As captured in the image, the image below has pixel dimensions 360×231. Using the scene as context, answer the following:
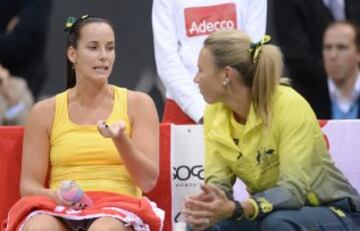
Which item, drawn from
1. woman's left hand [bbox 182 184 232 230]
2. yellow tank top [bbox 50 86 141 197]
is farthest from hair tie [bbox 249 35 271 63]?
yellow tank top [bbox 50 86 141 197]

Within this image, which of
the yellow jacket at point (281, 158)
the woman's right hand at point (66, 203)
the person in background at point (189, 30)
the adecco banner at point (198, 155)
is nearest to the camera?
the yellow jacket at point (281, 158)

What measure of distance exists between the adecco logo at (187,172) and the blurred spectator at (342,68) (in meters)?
1.45

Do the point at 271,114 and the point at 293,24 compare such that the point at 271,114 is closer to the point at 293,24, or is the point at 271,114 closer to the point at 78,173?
the point at 78,173

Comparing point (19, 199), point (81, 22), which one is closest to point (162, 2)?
point (81, 22)

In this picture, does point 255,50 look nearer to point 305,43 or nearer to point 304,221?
point 304,221

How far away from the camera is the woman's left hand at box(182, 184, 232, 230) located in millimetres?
5488

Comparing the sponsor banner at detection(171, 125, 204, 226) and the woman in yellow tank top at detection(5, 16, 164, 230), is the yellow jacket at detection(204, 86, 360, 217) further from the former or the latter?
the sponsor banner at detection(171, 125, 204, 226)

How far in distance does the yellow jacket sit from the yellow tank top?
0.42m

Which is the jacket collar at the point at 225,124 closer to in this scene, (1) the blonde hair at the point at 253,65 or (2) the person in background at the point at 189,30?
(1) the blonde hair at the point at 253,65

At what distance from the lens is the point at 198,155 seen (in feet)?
21.6

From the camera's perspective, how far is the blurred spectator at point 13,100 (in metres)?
8.43

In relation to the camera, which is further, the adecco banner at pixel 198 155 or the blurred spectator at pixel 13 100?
the blurred spectator at pixel 13 100

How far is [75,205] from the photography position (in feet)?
19.4

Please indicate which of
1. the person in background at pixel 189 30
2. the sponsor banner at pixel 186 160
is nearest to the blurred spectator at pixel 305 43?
the person in background at pixel 189 30
